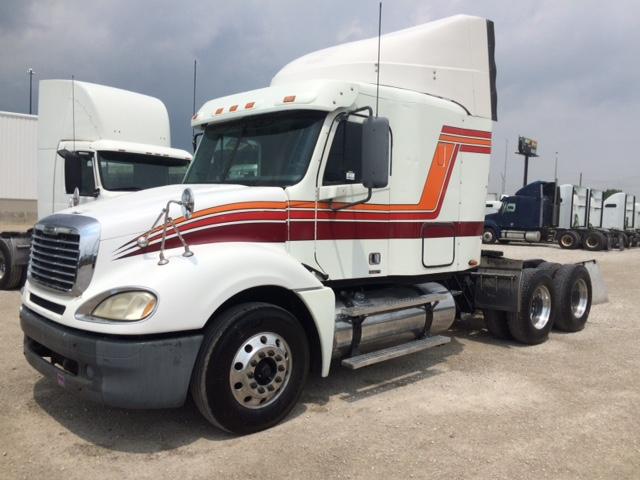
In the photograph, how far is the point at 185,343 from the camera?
3.77 m

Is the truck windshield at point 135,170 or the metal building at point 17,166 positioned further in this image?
the metal building at point 17,166

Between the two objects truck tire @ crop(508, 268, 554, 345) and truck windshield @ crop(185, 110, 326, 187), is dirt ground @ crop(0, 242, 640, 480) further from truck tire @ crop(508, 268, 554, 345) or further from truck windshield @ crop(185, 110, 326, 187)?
truck windshield @ crop(185, 110, 326, 187)

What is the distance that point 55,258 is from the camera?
4.21 m

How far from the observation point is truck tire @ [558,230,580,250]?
27391 millimetres

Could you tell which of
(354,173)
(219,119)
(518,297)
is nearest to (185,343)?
(354,173)

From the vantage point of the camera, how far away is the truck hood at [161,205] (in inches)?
160

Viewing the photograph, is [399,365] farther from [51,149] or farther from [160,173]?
[51,149]

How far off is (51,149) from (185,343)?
8.43 m

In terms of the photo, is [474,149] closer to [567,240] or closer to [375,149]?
[375,149]

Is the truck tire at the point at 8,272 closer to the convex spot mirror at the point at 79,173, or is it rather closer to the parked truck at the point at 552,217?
the convex spot mirror at the point at 79,173

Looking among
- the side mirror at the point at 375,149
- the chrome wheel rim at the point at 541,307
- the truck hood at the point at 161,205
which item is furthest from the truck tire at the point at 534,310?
the truck hood at the point at 161,205

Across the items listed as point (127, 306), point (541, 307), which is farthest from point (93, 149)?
point (541, 307)

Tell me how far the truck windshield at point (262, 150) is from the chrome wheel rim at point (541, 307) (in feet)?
13.8

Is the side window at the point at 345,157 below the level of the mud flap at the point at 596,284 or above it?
above
